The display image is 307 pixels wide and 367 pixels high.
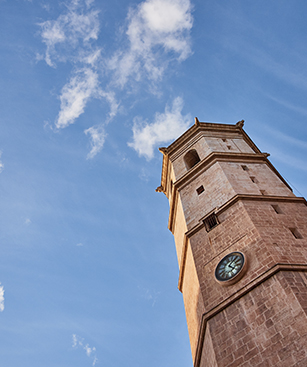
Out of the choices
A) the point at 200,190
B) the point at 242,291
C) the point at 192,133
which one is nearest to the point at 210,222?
the point at 200,190

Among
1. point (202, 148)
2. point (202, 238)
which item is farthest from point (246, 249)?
point (202, 148)

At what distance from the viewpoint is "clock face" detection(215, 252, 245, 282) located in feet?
53.7

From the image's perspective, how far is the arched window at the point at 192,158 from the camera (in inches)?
1218

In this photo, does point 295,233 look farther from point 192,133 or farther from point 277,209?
point 192,133

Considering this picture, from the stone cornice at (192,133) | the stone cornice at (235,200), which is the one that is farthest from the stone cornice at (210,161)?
the stone cornice at (192,133)

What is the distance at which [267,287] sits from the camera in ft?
48.3

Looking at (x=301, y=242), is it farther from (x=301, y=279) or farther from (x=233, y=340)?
(x=233, y=340)

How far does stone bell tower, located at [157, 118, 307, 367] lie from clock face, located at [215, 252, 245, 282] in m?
0.05

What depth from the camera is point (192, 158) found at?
31.2 metres

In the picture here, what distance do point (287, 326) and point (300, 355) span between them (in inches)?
45.2

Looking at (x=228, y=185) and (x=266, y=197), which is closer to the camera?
(x=266, y=197)

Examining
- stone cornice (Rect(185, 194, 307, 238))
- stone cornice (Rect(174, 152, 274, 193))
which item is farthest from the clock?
stone cornice (Rect(174, 152, 274, 193))

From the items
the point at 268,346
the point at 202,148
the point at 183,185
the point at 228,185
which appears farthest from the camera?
the point at 202,148

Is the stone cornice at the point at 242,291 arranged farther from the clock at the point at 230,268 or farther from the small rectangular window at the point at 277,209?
the small rectangular window at the point at 277,209
